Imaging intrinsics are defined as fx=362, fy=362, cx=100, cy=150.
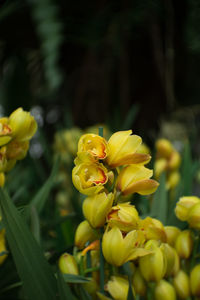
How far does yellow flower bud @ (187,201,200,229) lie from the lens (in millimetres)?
247

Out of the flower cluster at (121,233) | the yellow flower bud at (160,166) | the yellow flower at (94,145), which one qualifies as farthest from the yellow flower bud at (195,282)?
the yellow flower bud at (160,166)

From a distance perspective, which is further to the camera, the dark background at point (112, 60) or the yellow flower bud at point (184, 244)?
the dark background at point (112, 60)

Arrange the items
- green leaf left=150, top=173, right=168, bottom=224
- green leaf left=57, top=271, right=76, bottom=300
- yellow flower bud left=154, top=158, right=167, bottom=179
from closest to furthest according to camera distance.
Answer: green leaf left=57, top=271, right=76, bottom=300 < green leaf left=150, top=173, right=168, bottom=224 < yellow flower bud left=154, top=158, right=167, bottom=179

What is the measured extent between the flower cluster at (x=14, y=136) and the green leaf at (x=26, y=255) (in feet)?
0.21

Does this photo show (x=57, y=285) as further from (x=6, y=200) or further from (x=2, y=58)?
(x=2, y=58)

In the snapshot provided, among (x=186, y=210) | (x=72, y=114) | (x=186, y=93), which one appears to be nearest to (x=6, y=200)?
(x=186, y=210)

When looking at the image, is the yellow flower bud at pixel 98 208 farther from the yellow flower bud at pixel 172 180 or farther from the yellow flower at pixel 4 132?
the yellow flower bud at pixel 172 180

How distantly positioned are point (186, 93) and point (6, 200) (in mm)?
1182

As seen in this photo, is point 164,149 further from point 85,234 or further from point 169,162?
point 85,234

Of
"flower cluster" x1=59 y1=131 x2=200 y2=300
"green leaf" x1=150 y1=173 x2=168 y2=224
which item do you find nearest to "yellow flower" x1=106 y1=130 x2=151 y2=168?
"flower cluster" x1=59 y1=131 x2=200 y2=300

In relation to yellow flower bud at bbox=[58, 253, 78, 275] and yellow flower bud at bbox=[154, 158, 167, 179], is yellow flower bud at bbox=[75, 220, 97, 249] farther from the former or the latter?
yellow flower bud at bbox=[154, 158, 167, 179]

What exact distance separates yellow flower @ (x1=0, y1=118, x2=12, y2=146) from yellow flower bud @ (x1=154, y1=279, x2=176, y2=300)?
0.14 meters

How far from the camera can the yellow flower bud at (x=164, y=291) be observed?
23cm

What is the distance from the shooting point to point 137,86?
1161 mm
